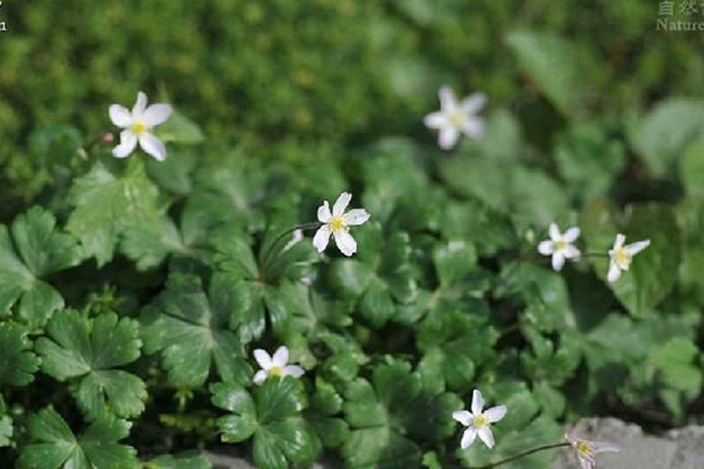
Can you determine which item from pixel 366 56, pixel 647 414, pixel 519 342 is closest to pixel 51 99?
pixel 366 56

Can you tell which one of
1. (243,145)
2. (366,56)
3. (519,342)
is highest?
(366,56)

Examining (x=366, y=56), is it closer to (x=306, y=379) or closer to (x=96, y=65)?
(x=96, y=65)

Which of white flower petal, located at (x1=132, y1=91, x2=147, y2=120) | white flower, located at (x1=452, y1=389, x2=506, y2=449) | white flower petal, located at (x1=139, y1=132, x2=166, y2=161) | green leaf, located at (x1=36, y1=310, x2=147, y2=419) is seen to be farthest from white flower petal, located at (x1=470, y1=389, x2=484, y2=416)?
white flower petal, located at (x1=132, y1=91, x2=147, y2=120)

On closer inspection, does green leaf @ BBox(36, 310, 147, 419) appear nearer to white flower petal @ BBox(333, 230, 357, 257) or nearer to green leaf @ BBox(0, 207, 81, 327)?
green leaf @ BBox(0, 207, 81, 327)

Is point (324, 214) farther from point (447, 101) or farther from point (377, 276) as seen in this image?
point (447, 101)

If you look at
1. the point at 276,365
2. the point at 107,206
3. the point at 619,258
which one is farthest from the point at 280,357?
the point at 619,258

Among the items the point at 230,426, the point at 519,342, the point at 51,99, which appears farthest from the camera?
the point at 51,99
